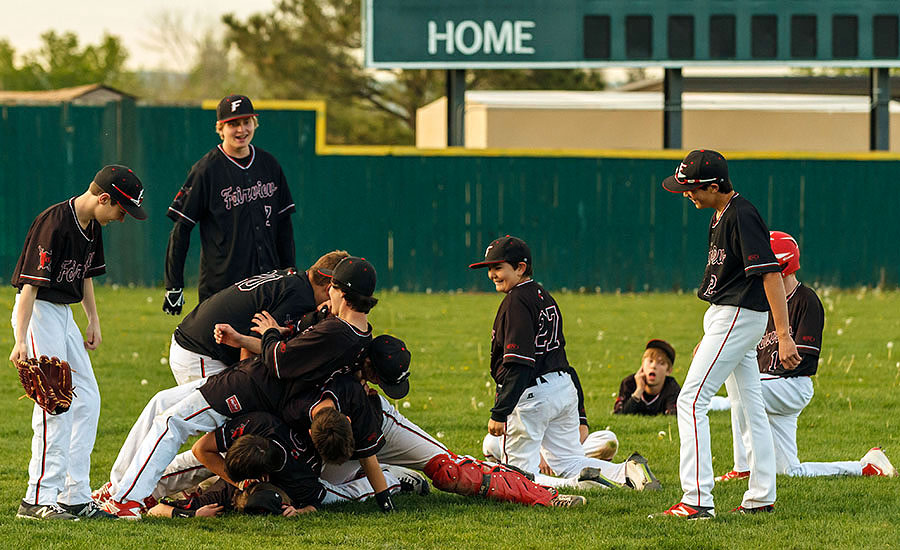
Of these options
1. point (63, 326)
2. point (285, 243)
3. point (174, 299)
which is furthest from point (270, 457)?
point (285, 243)

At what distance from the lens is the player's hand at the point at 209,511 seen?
653 centimetres

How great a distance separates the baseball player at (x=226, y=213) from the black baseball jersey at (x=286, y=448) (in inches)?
73.4

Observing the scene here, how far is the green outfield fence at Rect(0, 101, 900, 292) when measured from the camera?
64.2ft

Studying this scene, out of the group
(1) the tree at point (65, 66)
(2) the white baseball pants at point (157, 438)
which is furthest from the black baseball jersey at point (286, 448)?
(1) the tree at point (65, 66)

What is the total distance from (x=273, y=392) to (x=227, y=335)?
554mm

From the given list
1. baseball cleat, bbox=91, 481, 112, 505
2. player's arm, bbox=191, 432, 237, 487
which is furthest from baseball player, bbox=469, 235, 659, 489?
baseball cleat, bbox=91, 481, 112, 505


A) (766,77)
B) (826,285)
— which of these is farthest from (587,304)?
(766,77)

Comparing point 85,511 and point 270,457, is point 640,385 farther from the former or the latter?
point 85,511

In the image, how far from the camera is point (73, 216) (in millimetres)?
6461

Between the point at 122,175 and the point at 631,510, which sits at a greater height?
the point at 122,175

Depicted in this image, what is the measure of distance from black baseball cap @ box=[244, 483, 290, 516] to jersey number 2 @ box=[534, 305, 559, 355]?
5.82ft

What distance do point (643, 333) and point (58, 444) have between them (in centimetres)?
960

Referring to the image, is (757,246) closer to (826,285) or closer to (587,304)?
(587,304)

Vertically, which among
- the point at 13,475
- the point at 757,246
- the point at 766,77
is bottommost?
the point at 13,475
